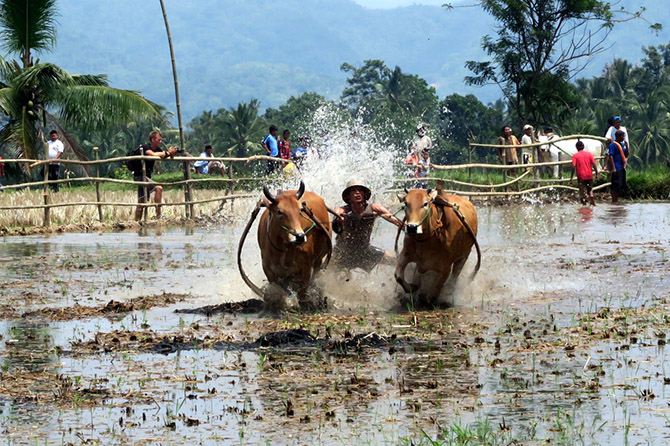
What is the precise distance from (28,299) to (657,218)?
12.2 meters

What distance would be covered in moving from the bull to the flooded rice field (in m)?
0.33

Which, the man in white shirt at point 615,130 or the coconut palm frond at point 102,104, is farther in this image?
the coconut palm frond at point 102,104

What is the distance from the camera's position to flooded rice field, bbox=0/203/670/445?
18.0 ft

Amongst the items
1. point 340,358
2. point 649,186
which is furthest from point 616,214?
point 340,358

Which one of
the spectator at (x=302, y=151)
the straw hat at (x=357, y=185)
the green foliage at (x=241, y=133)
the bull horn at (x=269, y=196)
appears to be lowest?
the bull horn at (x=269, y=196)

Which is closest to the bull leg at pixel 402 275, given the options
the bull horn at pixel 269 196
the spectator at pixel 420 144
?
the bull horn at pixel 269 196

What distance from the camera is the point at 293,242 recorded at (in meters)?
8.97

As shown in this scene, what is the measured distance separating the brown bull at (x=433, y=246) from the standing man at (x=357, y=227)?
627mm

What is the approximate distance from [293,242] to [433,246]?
1317mm

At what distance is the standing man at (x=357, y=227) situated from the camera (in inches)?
401

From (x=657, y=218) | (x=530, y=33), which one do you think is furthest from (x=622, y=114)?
(x=657, y=218)

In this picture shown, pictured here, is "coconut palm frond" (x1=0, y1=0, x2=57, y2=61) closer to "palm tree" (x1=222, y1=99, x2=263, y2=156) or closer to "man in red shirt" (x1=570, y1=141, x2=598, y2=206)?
"man in red shirt" (x1=570, y1=141, x2=598, y2=206)

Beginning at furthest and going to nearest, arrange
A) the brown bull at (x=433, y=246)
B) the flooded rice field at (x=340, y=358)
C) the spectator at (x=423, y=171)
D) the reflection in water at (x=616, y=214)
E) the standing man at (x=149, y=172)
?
the spectator at (x=423, y=171)
the standing man at (x=149, y=172)
the reflection in water at (x=616, y=214)
the brown bull at (x=433, y=246)
the flooded rice field at (x=340, y=358)

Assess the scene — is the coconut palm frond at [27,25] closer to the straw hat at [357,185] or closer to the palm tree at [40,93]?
the palm tree at [40,93]
